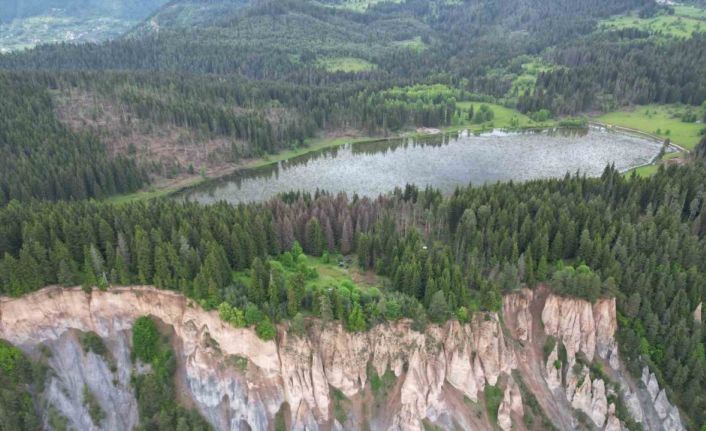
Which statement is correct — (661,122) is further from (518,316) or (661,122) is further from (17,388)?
(17,388)

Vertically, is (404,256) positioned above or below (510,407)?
above

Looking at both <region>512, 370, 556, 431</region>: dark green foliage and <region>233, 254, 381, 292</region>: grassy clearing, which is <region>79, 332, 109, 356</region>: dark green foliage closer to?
<region>233, 254, 381, 292</region>: grassy clearing

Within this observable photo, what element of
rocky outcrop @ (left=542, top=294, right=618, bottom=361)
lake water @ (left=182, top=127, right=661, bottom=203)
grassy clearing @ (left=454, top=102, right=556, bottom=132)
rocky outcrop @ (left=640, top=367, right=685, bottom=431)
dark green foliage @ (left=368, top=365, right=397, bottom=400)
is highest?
grassy clearing @ (left=454, top=102, right=556, bottom=132)

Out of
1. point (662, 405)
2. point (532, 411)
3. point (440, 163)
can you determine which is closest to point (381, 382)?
point (532, 411)

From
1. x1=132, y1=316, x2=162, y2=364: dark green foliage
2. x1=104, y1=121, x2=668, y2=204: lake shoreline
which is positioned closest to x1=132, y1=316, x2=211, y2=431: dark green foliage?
x1=132, y1=316, x2=162, y2=364: dark green foliage

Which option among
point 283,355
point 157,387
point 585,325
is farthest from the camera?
point 585,325

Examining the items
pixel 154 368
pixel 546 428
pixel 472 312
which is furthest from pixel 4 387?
pixel 546 428
